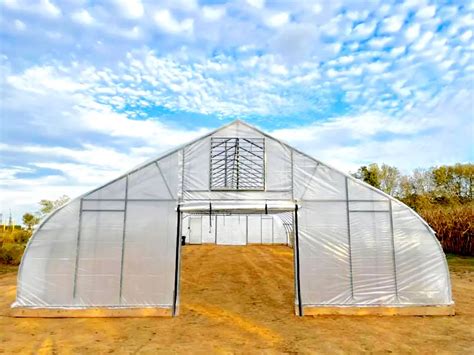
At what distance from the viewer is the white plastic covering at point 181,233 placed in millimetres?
8023

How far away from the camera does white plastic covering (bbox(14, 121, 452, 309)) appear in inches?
316

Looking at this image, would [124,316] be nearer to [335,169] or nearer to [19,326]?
[19,326]

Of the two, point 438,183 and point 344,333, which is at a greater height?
point 438,183

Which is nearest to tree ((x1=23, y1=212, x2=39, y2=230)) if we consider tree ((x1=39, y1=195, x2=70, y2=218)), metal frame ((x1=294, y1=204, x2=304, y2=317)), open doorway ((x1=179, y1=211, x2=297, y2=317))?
tree ((x1=39, y1=195, x2=70, y2=218))

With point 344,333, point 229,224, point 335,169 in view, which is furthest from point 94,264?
point 229,224

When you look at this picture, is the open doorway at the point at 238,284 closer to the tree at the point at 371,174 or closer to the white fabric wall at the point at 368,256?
the white fabric wall at the point at 368,256

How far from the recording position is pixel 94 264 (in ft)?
26.5

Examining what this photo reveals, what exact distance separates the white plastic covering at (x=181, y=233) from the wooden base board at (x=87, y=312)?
0.46ft

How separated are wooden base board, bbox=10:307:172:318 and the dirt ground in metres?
0.17

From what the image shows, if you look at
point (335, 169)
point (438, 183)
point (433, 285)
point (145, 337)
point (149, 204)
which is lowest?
point (145, 337)

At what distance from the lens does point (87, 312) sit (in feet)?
26.2

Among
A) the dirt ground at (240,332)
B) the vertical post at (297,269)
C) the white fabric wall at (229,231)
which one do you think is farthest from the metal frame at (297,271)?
the white fabric wall at (229,231)

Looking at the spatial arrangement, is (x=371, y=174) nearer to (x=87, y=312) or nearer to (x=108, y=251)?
(x=108, y=251)

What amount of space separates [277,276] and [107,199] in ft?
27.1
